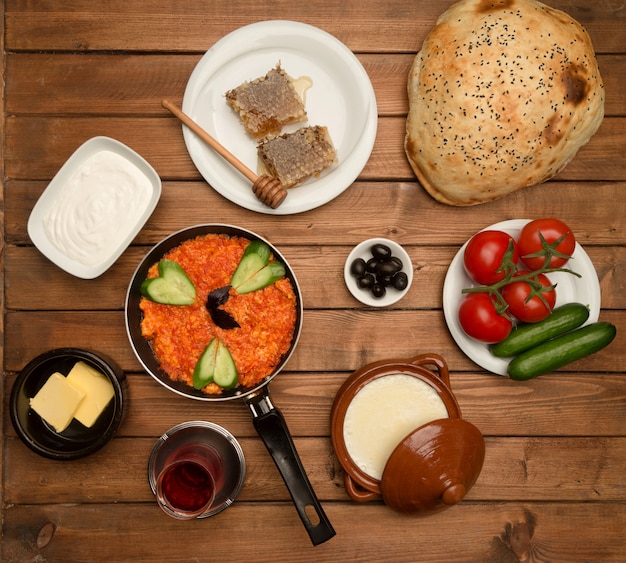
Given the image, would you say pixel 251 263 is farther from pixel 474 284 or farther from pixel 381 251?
pixel 474 284

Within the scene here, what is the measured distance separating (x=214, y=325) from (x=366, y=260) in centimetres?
63

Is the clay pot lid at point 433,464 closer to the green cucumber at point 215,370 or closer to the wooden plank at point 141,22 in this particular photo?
the green cucumber at point 215,370

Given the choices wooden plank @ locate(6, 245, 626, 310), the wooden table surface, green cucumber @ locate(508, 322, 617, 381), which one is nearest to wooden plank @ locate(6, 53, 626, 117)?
the wooden table surface

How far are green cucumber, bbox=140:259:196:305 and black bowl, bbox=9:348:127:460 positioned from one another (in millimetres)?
312

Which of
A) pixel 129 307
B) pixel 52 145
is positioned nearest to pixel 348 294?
pixel 129 307

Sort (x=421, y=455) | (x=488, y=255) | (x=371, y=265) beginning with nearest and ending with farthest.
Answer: (x=421, y=455) < (x=488, y=255) < (x=371, y=265)

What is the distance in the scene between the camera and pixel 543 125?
6.15 feet

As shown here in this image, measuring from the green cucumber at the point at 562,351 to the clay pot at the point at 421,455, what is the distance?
11.7 inches

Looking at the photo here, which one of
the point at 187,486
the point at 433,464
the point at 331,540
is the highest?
the point at 433,464

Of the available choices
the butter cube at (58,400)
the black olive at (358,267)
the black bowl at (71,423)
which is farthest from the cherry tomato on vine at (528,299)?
the butter cube at (58,400)

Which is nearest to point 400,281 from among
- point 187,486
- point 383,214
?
point 383,214

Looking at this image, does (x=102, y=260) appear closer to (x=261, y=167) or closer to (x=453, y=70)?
(x=261, y=167)

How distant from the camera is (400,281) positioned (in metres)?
1.97

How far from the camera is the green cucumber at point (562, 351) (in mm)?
1960
